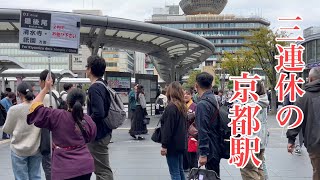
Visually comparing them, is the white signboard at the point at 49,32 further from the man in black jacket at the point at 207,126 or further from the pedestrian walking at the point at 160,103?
the pedestrian walking at the point at 160,103

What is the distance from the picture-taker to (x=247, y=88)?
18.4 ft

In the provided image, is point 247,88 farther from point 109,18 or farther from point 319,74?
point 109,18

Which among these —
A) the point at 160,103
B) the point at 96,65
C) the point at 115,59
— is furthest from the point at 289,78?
the point at 115,59

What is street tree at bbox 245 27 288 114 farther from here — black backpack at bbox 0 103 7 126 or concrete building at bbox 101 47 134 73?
concrete building at bbox 101 47 134 73

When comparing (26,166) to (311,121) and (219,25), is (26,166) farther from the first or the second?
(219,25)

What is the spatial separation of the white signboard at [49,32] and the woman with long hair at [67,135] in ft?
3.46

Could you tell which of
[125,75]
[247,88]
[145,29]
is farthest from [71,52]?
A: [125,75]

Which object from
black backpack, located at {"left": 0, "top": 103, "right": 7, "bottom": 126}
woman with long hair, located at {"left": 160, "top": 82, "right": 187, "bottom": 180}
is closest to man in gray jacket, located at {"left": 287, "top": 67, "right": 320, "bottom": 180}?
woman with long hair, located at {"left": 160, "top": 82, "right": 187, "bottom": 180}

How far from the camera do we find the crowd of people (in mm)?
3824

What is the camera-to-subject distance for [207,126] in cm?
463

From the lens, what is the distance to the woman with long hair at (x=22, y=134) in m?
4.83

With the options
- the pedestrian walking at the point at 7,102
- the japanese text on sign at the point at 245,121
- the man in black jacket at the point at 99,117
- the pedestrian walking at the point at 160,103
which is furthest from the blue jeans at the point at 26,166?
the pedestrian walking at the point at 160,103

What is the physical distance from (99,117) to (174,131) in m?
1.38

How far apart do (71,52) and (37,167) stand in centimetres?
147
